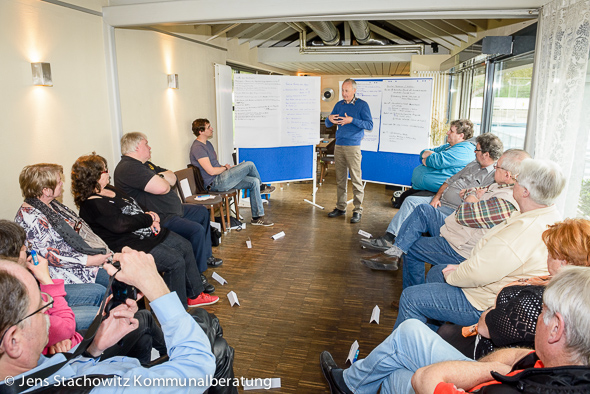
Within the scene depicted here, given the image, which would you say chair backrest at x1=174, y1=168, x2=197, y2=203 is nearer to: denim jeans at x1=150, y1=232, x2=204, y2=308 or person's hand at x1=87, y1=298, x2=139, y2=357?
denim jeans at x1=150, y1=232, x2=204, y2=308

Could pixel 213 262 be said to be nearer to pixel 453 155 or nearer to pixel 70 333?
pixel 70 333

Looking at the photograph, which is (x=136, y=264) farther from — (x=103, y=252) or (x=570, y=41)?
(x=570, y=41)

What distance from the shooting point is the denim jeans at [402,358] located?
160 cm

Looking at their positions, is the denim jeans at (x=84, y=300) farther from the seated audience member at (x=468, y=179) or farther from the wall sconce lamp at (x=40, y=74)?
the seated audience member at (x=468, y=179)

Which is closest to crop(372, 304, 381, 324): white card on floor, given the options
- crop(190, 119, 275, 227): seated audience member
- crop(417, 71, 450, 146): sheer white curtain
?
crop(190, 119, 275, 227): seated audience member

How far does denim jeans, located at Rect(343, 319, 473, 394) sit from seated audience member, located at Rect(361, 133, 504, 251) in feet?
5.89

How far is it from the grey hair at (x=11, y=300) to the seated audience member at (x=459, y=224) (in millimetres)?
2266

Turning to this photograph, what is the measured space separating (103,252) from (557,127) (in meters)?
3.19

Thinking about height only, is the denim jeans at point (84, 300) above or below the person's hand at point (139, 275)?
below

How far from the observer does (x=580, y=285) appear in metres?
1.08

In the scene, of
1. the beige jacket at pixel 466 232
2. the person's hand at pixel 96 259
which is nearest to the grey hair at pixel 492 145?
the beige jacket at pixel 466 232

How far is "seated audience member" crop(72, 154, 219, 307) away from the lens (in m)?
2.72

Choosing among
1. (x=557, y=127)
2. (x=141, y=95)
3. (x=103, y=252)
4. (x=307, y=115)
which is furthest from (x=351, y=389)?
(x=307, y=115)

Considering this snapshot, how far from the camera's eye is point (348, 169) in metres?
5.61
